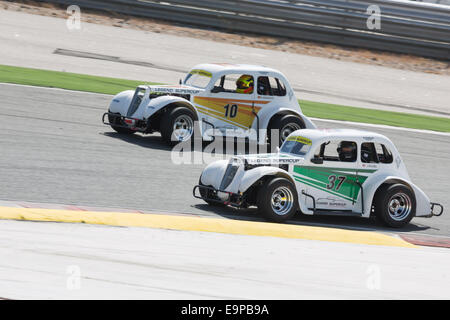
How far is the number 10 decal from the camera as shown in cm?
1517

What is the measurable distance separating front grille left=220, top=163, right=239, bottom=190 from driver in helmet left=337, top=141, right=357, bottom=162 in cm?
153

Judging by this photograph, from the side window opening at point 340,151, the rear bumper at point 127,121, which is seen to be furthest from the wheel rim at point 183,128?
the side window opening at point 340,151

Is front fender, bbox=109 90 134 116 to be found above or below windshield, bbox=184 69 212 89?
below

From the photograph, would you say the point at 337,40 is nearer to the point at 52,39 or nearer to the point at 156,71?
the point at 156,71

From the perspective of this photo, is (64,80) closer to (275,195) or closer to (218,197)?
(218,197)

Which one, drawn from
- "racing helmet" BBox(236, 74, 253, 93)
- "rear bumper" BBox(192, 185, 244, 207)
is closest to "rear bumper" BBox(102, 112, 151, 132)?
"racing helmet" BBox(236, 74, 253, 93)

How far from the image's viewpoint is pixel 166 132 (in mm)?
14367

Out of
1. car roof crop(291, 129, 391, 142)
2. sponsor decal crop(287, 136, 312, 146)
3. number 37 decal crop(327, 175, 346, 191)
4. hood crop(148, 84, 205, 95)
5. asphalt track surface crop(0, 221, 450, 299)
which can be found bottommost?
number 37 decal crop(327, 175, 346, 191)

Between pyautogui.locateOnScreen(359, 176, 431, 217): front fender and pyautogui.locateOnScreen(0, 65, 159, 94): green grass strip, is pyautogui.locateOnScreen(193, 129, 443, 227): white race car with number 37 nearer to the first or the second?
pyautogui.locateOnScreen(359, 176, 431, 217): front fender

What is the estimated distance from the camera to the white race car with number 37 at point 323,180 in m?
10.4

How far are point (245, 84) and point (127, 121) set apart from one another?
2.41m
